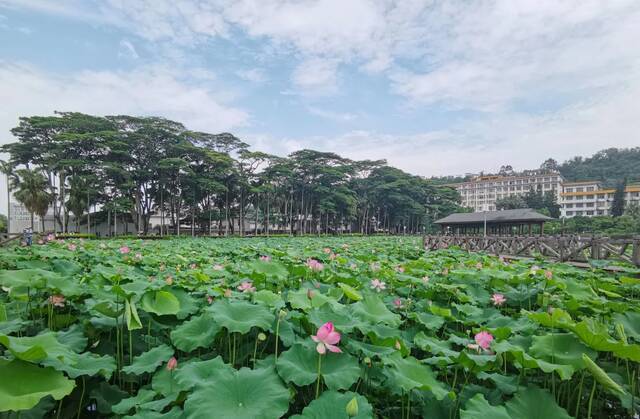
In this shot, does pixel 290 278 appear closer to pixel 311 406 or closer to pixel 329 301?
pixel 329 301

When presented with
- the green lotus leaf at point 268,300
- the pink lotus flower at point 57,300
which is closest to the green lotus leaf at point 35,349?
the pink lotus flower at point 57,300

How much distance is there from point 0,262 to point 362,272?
13.7 feet

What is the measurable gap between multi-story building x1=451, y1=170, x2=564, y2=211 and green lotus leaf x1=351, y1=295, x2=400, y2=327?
300 feet

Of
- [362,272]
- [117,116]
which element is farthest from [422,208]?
[362,272]

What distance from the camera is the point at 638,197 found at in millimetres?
70500

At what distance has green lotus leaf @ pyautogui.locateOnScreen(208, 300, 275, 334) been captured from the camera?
5.29 ft

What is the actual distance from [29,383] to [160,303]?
0.80 m

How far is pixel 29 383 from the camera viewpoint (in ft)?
3.93

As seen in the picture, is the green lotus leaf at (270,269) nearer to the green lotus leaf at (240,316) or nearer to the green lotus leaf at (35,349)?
the green lotus leaf at (240,316)

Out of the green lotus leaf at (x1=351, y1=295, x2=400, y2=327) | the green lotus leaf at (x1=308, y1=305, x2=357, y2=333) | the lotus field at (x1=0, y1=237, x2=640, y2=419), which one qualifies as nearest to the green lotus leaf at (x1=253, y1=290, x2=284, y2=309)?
the lotus field at (x1=0, y1=237, x2=640, y2=419)

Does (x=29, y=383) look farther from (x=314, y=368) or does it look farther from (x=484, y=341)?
(x=484, y=341)

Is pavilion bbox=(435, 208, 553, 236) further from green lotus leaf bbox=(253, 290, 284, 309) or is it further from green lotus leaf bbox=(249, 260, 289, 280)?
green lotus leaf bbox=(253, 290, 284, 309)

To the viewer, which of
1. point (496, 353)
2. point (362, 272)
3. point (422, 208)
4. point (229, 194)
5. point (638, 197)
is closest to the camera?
point (496, 353)

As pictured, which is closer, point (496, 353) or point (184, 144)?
point (496, 353)
